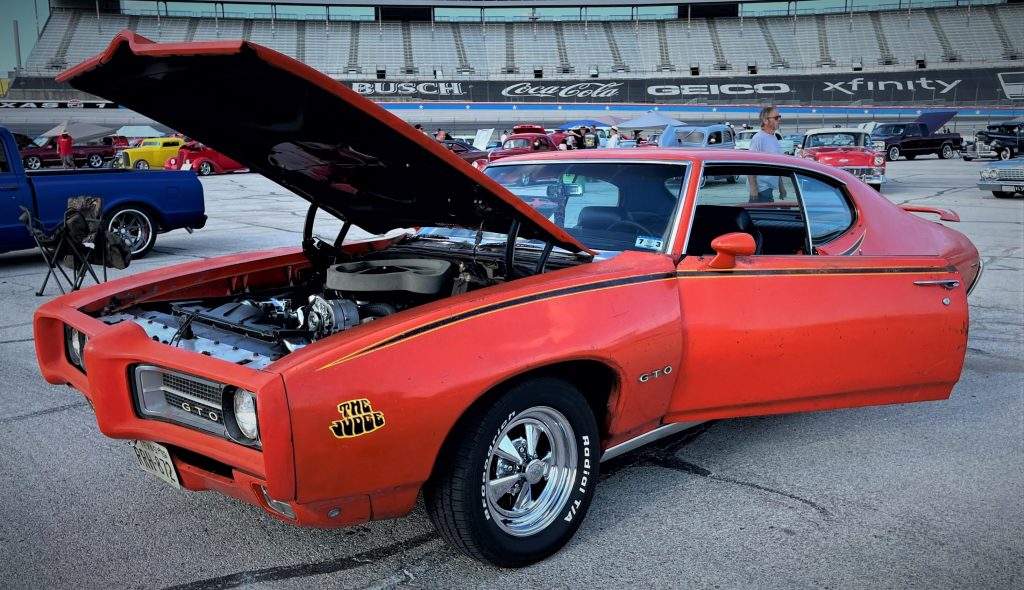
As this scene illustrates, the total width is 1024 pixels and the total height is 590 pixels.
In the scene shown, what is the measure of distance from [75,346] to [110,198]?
700 cm

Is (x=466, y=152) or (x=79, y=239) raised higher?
(x=79, y=239)

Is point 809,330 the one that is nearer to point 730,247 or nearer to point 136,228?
point 730,247

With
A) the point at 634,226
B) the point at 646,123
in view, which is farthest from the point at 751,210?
the point at 646,123

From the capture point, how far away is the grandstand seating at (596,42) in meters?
52.8

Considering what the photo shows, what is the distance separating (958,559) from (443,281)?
207cm

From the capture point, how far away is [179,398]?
2.56 metres

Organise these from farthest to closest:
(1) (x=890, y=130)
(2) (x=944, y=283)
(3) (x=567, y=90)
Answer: (3) (x=567, y=90) < (1) (x=890, y=130) < (2) (x=944, y=283)

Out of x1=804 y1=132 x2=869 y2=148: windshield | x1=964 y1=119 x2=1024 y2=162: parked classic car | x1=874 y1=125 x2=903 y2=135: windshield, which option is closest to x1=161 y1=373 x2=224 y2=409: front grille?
x1=804 y1=132 x2=869 y2=148: windshield

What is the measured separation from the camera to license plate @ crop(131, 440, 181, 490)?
2.59m

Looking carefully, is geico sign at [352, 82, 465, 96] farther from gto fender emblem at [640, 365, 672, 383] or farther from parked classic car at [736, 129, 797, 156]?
gto fender emblem at [640, 365, 672, 383]

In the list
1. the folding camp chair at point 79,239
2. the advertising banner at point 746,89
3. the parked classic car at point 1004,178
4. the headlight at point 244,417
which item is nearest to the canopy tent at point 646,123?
the advertising banner at point 746,89

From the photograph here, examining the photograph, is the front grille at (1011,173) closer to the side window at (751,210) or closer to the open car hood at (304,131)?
the side window at (751,210)

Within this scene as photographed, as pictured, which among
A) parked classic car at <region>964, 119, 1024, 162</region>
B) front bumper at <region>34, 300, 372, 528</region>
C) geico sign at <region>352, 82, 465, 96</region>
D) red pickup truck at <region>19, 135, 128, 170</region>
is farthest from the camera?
geico sign at <region>352, 82, 465, 96</region>

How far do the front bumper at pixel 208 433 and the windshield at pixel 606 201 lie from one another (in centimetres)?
156
